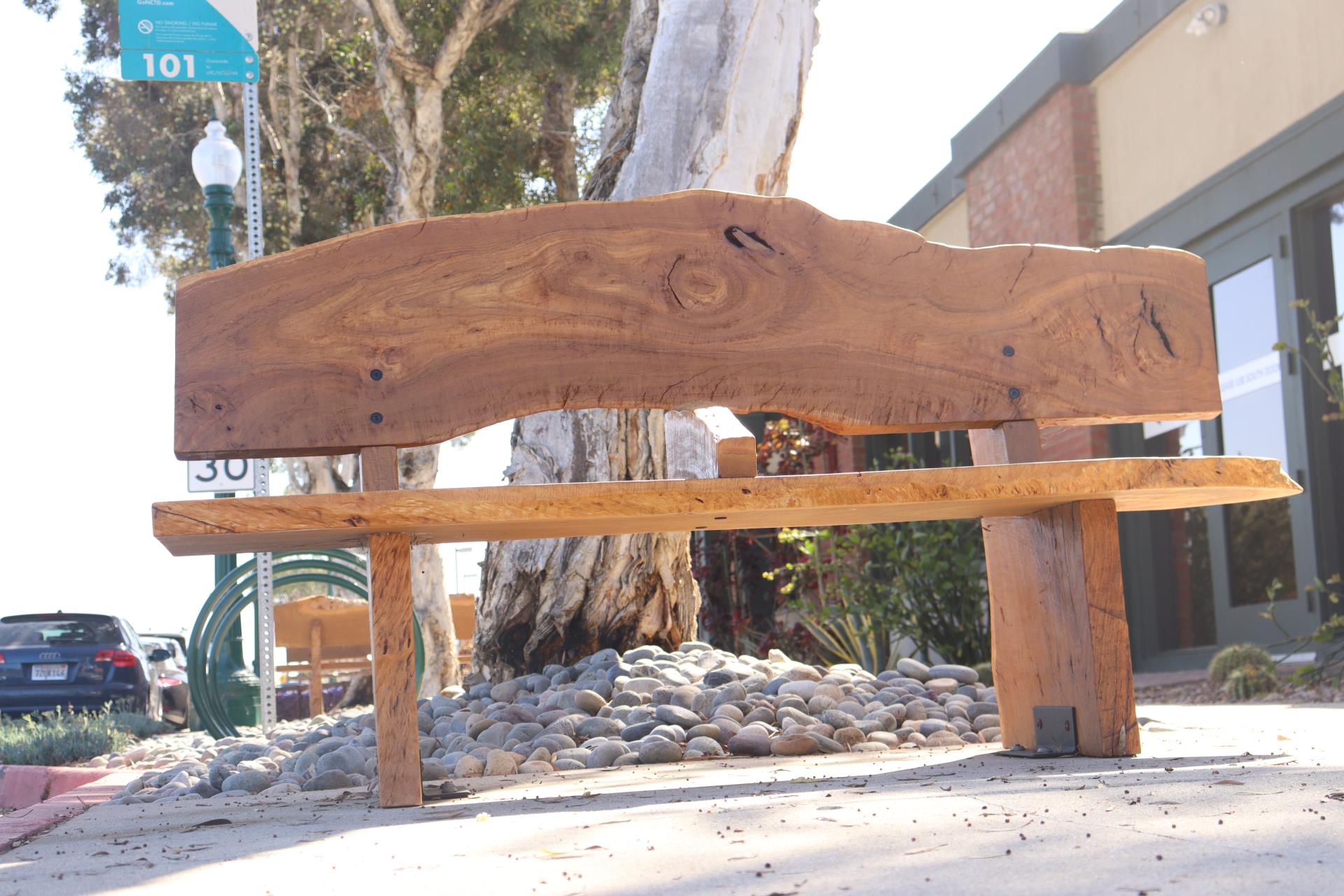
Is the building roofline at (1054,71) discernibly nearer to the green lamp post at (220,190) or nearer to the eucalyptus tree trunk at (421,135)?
the eucalyptus tree trunk at (421,135)

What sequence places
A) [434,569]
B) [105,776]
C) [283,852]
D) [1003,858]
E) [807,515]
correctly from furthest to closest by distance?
[434,569], [105,776], [807,515], [283,852], [1003,858]

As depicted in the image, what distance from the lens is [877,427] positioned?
3023mm

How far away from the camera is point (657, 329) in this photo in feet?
9.50

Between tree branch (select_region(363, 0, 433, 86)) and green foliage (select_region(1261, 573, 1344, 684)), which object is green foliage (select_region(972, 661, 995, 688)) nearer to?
green foliage (select_region(1261, 573, 1344, 684))

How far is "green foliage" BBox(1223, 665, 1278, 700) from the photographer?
22.2ft

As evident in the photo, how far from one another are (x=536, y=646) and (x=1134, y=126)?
6339mm

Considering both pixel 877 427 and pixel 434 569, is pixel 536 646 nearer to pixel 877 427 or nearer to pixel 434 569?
pixel 877 427

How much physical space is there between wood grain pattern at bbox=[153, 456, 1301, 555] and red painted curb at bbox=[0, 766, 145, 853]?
2.27ft

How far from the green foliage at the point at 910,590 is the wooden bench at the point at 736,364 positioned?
4972mm

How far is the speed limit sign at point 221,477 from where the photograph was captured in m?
7.35

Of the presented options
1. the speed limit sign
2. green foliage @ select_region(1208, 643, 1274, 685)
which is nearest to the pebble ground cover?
the speed limit sign

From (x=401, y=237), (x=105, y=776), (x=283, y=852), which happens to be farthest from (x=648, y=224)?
(x=105, y=776)

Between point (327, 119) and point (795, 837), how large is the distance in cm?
1566

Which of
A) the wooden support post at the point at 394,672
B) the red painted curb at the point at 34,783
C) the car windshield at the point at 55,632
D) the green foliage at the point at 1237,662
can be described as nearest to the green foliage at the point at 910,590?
the green foliage at the point at 1237,662
